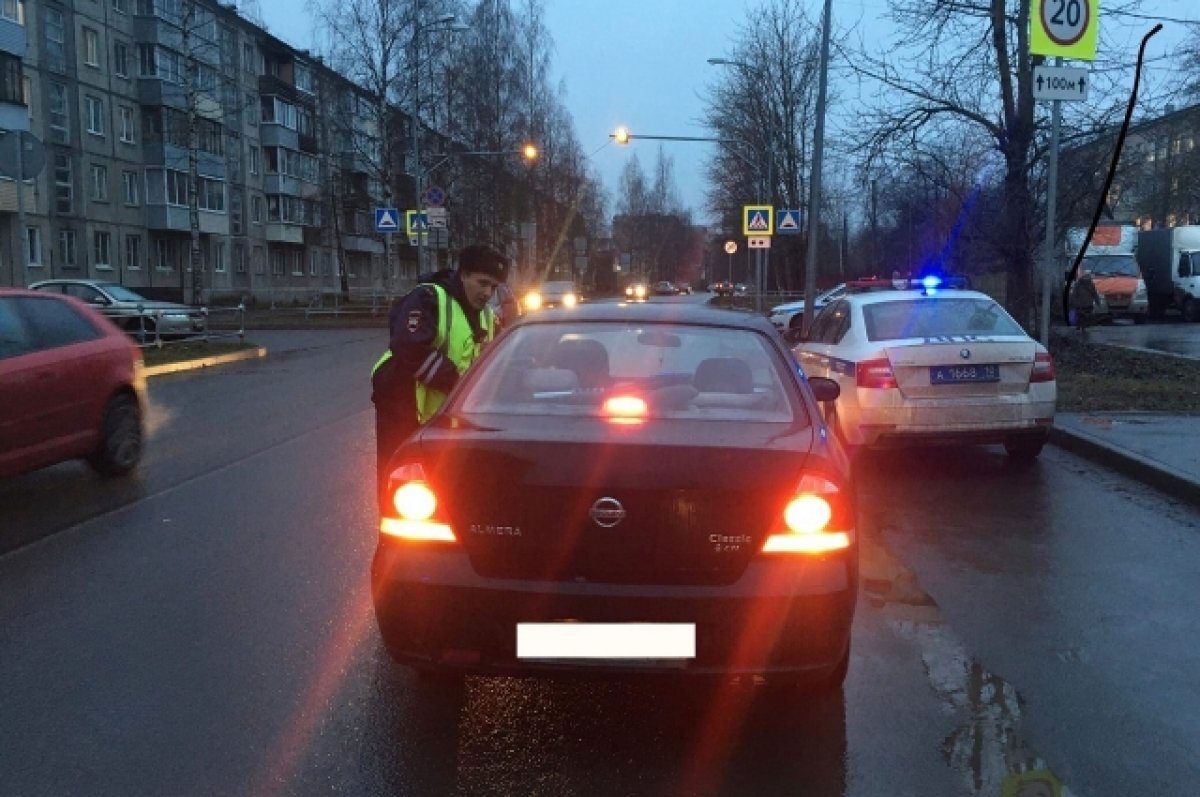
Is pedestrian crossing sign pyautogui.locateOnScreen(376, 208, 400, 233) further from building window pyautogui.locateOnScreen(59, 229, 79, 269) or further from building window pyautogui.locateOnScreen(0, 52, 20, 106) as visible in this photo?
building window pyautogui.locateOnScreen(59, 229, 79, 269)

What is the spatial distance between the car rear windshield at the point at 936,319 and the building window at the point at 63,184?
4093 centimetres

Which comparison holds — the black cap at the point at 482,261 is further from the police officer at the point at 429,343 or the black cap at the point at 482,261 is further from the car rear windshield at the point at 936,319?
the car rear windshield at the point at 936,319

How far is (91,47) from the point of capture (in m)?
44.2

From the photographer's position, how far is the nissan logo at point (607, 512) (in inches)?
123

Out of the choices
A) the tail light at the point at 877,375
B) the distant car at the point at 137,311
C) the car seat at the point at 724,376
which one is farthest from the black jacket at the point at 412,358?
the distant car at the point at 137,311

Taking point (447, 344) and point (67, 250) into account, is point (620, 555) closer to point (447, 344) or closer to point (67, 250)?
point (447, 344)

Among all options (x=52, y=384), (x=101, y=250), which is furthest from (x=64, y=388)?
(x=101, y=250)

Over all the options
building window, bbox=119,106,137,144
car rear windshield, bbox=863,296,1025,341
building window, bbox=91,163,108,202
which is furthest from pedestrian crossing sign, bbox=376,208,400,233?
building window, bbox=119,106,137,144

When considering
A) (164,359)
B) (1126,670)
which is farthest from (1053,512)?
(164,359)

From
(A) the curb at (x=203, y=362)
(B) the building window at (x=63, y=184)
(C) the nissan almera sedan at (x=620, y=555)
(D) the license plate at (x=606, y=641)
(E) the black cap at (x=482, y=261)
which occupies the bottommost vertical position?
(A) the curb at (x=203, y=362)

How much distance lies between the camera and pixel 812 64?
34000 millimetres

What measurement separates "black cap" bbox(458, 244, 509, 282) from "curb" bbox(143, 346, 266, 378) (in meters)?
13.7

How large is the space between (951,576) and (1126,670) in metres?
1.37

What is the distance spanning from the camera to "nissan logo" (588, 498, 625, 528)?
10.3ft
